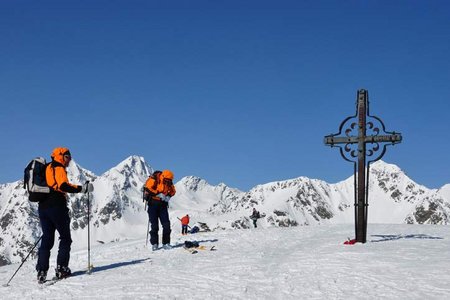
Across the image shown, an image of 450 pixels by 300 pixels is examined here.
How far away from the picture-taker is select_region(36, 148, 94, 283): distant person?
11195mm

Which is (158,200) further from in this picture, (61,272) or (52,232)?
(61,272)

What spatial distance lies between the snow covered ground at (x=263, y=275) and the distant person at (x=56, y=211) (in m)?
0.48

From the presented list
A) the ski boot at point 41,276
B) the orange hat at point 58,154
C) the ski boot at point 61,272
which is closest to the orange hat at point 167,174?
the orange hat at point 58,154

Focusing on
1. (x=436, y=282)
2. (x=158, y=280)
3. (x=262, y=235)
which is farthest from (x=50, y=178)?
(x=262, y=235)

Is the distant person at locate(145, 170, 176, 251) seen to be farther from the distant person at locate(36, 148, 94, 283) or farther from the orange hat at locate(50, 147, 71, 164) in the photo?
the orange hat at locate(50, 147, 71, 164)

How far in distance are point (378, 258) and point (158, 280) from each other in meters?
5.61

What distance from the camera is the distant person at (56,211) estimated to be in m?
11.2

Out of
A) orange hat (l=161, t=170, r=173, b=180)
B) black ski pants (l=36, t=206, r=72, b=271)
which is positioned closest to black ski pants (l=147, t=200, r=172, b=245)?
orange hat (l=161, t=170, r=173, b=180)

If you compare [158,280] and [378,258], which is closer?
[158,280]

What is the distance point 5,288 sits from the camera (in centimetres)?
Result: 1084

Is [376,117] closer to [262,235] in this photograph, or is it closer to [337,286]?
[262,235]

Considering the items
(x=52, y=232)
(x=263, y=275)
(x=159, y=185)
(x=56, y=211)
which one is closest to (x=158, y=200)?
(x=159, y=185)

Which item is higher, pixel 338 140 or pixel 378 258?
pixel 338 140

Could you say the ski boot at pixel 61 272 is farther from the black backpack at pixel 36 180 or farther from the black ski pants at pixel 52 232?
the black backpack at pixel 36 180
